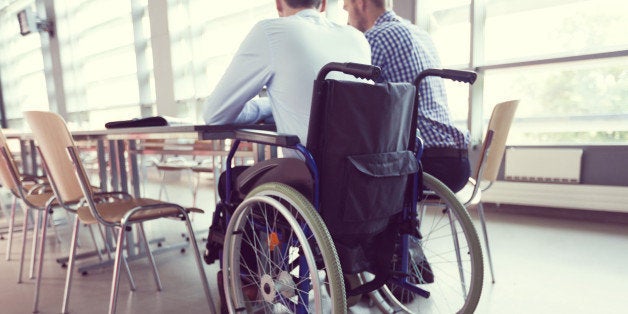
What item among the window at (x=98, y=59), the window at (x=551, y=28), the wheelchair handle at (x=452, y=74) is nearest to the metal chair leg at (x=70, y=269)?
the wheelchair handle at (x=452, y=74)

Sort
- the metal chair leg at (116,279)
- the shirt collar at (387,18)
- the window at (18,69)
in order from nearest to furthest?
the metal chair leg at (116,279) → the shirt collar at (387,18) → the window at (18,69)

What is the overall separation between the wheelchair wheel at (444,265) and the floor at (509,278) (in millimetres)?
147

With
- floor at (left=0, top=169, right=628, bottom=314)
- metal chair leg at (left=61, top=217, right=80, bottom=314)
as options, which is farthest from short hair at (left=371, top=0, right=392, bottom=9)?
metal chair leg at (left=61, top=217, right=80, bottom=314)

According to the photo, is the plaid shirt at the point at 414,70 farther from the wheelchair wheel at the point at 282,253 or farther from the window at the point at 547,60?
the window at the point at 547,60

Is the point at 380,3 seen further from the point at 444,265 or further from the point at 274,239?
the point at 444,265

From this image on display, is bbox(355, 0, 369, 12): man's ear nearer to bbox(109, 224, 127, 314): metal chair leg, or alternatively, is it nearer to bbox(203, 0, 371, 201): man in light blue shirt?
bbox(203, 0, 371, 201): man in light blue shirt

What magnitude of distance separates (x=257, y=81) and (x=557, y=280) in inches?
63.6

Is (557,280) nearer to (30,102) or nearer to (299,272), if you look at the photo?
(299,272)

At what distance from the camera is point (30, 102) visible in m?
9.92

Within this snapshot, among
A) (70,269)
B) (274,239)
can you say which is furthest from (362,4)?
(70,269)

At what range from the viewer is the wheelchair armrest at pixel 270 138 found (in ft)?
3.05

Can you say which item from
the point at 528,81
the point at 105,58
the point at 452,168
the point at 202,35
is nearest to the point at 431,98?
the point at 452,168

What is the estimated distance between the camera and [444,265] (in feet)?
6.77

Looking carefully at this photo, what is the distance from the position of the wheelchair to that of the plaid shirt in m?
0.27
